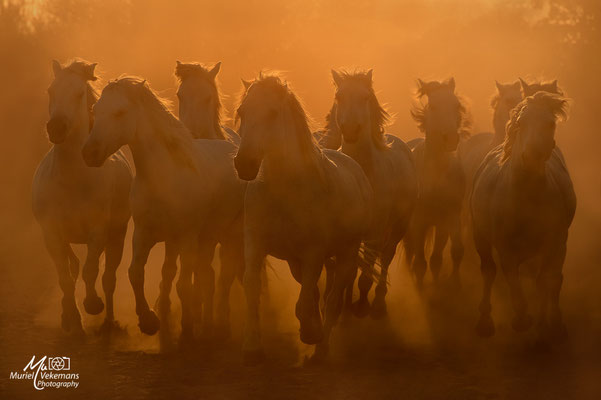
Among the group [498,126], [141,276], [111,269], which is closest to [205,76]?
[111,269]

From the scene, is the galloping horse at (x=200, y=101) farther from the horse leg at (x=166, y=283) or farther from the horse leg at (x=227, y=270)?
the horse leg at (x=166, y=283)

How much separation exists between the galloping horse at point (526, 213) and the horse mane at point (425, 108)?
2460 millimetres

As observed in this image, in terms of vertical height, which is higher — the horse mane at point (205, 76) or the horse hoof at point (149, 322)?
the horse mane at point (205, 76)

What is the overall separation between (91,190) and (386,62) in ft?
94.1

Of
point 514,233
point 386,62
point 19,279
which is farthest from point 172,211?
point 386,62

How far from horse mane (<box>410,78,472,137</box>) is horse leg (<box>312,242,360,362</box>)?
3.84 m

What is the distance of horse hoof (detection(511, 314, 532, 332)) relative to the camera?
845 cm

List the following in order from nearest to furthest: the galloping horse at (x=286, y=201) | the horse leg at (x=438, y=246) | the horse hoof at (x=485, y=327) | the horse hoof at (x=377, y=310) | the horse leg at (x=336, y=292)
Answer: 1. the galloping horse at (x=286, y=201)
2. the horse leg at (x=336, y=292)
3. the horse hoof at (x=485, y=327)
4. the horse hoof at (x=377, y=310)
5. the horse leg at (x=438, y=246)

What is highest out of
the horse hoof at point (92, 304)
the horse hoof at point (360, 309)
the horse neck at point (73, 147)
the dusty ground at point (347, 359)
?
the horse neck at point (73, 147)

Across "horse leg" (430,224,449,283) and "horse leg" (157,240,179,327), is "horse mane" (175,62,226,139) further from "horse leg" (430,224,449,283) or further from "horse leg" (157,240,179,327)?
"horse leg" (430,224,449,283)

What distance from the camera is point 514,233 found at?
8.54 meters

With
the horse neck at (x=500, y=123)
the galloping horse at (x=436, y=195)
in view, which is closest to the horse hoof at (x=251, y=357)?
the galloping horse at (x=436, y=195)

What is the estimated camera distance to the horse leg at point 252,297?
719 centimetres

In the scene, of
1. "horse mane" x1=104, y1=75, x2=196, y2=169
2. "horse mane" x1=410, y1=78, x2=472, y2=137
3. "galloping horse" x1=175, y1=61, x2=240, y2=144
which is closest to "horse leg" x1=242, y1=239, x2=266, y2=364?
"horse mane" x1=104, y1=75, x2=196, y2=169
